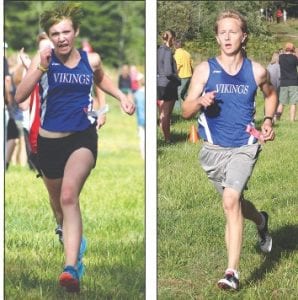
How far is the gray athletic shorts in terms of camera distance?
5.19 m

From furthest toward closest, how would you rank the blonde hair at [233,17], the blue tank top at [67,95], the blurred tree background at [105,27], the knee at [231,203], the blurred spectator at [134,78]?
the blurred tree background at [105,27] → the blurred spectator at [134,78] → the blue tank top at [67,95] → the blonde hair at [233,17] → the knee at [231,203]

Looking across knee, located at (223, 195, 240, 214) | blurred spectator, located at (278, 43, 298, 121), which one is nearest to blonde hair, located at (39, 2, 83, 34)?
blurred spectator, located at (278, 43, 298, 121)

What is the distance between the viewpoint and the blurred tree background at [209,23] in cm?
535

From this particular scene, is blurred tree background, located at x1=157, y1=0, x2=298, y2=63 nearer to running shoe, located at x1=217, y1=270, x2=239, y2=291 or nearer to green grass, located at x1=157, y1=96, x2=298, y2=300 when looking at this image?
green grass, located at x1=157, y1=96, x2=298, y2=300

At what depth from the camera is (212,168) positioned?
17.6 feet

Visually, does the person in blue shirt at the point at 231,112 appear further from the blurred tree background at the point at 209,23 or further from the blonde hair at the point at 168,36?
the blonde hair at the point at 168,36

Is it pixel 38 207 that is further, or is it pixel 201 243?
pixel 38 207

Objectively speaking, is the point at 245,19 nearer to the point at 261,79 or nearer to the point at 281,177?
the point at 261,79

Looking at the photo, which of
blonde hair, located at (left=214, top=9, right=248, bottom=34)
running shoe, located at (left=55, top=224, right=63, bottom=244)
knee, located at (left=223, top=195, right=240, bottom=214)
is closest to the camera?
knee, located at (left=223, top=195, right=240, bottom=214)

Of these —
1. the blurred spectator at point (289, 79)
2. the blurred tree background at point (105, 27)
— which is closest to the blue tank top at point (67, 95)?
the blurred spectator at point (289, 79)

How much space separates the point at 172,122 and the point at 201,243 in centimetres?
61

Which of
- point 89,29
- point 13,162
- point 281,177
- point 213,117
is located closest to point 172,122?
point 213,117

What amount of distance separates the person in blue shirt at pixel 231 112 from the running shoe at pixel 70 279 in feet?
2.38

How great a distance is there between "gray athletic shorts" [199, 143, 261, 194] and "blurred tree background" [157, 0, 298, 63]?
0.44 m
